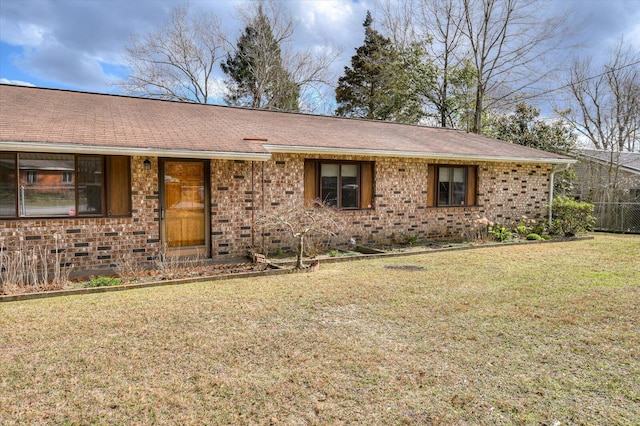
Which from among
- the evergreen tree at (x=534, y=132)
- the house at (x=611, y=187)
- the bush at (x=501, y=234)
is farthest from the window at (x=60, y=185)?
the evergreen tree at (x=534, y=132)

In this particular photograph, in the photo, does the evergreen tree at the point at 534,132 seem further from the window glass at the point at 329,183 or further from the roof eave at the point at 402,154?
the window glass at the point at 329,183

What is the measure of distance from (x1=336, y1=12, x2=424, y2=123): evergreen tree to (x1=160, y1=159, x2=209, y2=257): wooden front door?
64.2ft

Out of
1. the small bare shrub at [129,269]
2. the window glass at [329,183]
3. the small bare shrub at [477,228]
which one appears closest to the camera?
the small bare shrub at [129,269]

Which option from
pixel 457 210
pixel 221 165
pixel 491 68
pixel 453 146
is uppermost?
pixel 491 68

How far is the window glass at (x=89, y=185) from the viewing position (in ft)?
26.0

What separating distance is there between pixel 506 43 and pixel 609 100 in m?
6.26

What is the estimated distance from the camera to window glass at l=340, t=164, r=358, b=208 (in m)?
11.0

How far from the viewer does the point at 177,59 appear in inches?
965

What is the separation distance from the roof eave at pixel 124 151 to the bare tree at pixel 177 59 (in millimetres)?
17629

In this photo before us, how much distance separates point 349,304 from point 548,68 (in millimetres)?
23425

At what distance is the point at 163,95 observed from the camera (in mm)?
23984

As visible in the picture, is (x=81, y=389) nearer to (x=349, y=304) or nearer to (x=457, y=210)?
(x=349, y=304)

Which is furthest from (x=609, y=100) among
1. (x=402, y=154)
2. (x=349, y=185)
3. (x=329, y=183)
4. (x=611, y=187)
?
(x=329, y=183)

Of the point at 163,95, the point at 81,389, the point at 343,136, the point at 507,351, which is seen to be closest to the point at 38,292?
the point at 81,389
